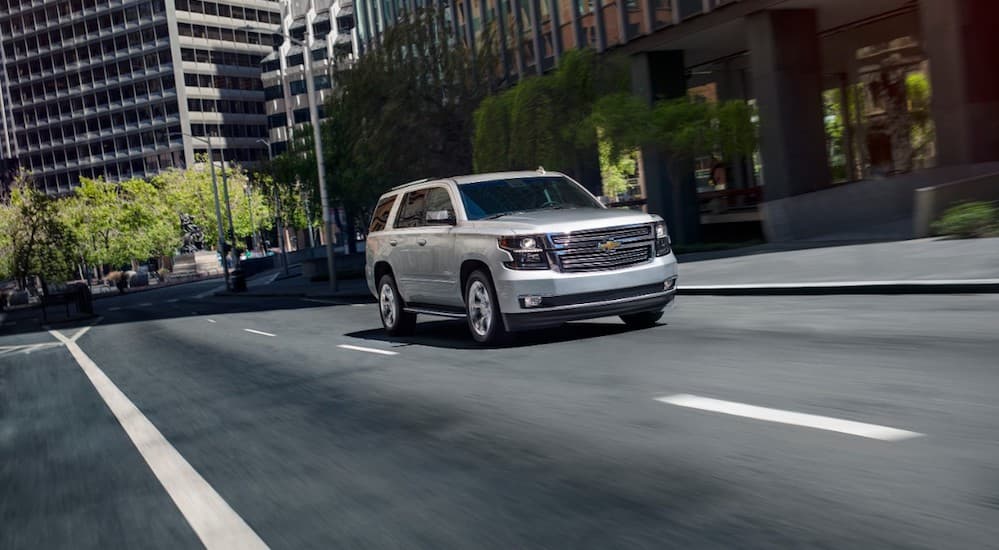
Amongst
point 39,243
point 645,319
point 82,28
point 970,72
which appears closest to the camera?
point 645,319

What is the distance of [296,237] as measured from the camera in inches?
5177

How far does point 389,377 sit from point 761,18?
19.9 metres

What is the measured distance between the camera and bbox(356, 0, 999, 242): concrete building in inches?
907

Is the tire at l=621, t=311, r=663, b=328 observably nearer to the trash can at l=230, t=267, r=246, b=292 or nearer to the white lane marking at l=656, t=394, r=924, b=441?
the white lane marking at l=656, t=394, r=924, b=441

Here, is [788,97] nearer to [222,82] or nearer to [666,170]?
[666,170]

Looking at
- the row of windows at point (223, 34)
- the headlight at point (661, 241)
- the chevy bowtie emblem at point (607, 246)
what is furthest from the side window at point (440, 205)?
the row of windows at point (223, 34)

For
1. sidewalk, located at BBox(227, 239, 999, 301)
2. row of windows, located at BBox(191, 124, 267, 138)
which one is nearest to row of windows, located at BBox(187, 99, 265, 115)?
row of windows, located at BBox(191, 124, 267, 138)

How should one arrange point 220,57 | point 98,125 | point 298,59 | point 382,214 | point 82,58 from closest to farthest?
point 382,214 → point 298,59 → point 220,57 → point 98,125 → point 82,58

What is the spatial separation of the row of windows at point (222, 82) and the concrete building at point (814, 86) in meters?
98.6

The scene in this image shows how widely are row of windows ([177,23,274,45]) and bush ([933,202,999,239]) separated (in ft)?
408

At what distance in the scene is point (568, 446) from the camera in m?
5.89

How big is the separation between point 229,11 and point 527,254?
433 ft

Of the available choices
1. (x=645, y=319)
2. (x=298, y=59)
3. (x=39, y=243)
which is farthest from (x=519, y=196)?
(x=298, y=59)

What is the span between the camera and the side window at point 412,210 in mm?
13414
